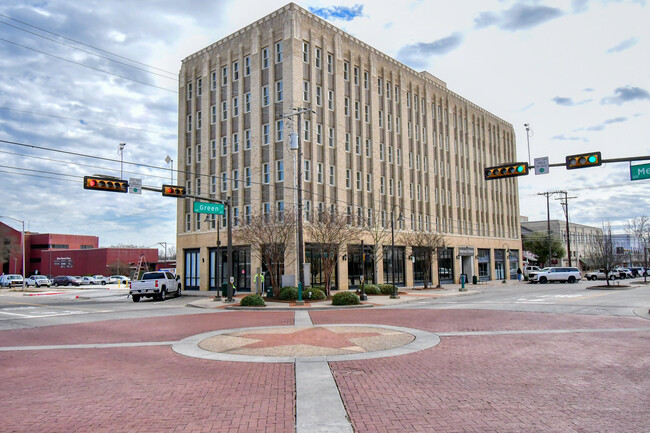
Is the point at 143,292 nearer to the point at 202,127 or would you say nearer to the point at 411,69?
the point at 202,127

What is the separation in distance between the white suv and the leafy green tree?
3805 cm

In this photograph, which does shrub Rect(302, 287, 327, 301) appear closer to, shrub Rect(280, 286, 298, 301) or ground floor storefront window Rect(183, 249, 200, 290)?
shrub Rect(280, 286, 298, 301)

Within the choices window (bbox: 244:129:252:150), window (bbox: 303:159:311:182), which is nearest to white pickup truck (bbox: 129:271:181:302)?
window (bbox: 244:129:252:150)

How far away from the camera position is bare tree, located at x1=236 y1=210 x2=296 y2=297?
2984 cm

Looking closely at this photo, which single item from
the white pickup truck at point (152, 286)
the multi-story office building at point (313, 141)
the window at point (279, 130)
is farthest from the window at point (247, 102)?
the white pickup truck at point (152, 286)

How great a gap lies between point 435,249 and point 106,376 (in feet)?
120

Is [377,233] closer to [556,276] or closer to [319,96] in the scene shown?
[319,96]

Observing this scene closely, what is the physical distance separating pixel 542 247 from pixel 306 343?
285 ft

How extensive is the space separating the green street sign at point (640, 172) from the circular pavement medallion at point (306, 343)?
39.6 ft

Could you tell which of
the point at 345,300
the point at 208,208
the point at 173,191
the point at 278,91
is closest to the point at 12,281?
the point at 208,208

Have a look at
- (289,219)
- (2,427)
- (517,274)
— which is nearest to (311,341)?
(2,427)

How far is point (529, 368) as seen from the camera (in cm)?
922

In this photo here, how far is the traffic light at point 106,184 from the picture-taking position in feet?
69.3

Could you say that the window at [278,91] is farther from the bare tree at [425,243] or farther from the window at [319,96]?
the bare tree at [425,243]
